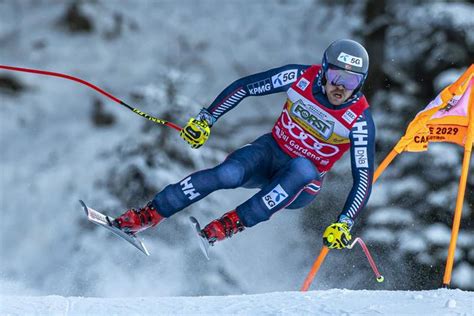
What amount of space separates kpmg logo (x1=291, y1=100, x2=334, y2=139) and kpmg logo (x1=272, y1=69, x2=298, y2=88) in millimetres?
152

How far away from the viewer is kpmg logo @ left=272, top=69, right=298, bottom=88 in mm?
5430

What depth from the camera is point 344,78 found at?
16.8 feet

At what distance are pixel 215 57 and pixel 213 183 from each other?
11.2m

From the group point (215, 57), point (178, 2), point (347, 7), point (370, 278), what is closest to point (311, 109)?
point (370, 278)

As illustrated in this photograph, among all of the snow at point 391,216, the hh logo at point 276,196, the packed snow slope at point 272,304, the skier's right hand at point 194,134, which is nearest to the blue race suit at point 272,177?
the hh logo at point 276,196

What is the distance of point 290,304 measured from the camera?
15.2 feet

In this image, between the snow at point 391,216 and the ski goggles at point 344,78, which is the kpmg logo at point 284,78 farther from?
the snow at point 391,216

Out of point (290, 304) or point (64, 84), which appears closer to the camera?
point (290, 304)

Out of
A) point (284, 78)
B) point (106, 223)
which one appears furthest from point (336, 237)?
point (106, 223)

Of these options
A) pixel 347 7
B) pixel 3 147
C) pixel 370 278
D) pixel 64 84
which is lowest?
pixel 3 147

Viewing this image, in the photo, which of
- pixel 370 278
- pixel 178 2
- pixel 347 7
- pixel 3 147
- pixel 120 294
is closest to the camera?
pixel 120 294

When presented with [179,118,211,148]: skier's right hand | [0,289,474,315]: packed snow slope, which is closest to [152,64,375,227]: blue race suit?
[179,118,211,148]: skier's right hand

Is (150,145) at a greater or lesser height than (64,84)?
greater

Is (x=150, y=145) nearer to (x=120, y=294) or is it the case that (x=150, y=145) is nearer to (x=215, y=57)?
(x=120, y=294)
